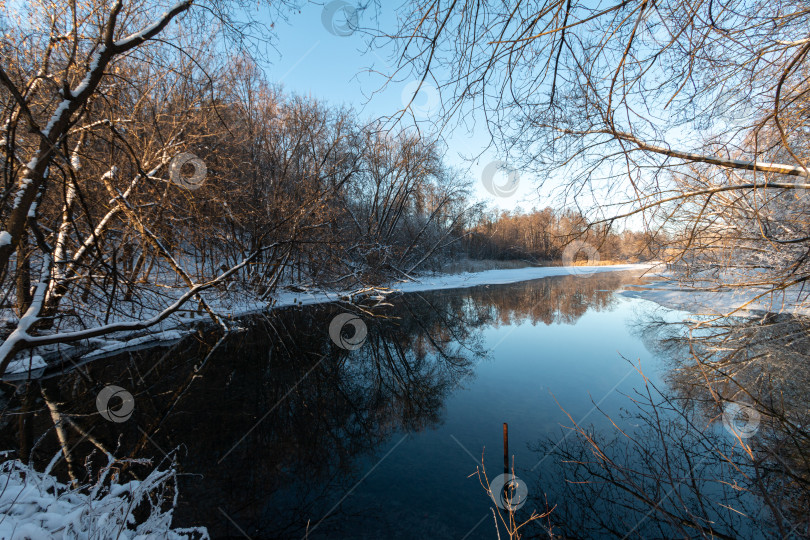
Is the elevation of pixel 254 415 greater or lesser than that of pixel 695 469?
greater

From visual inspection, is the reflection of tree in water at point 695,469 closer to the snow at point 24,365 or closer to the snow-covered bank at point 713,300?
the snow-covered bank at point 713,300

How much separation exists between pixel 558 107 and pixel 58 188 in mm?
8329

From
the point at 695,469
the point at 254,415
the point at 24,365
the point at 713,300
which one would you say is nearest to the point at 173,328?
the point at 254,415

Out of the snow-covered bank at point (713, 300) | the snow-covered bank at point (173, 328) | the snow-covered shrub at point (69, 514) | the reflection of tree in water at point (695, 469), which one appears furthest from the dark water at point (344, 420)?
the snow-covered bank at point (713, 300)

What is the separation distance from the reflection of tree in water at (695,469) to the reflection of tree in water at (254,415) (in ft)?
7.29

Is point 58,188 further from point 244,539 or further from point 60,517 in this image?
point 244,539

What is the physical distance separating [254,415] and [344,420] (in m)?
1.37

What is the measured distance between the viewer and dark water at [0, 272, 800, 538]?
3574 millimetres

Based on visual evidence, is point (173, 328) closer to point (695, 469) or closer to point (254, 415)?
point (254, 415)

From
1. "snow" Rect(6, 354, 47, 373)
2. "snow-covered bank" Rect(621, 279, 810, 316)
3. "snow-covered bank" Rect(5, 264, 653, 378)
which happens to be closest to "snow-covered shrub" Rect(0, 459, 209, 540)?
"snow-covered bank" Rect(5, 264, 653, 378)

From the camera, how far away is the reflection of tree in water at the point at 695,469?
3.08 meters

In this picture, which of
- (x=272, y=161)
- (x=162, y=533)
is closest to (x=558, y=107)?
(x=162, y=533)

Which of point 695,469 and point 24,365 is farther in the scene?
point 24,365

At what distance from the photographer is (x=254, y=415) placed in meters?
5.50
